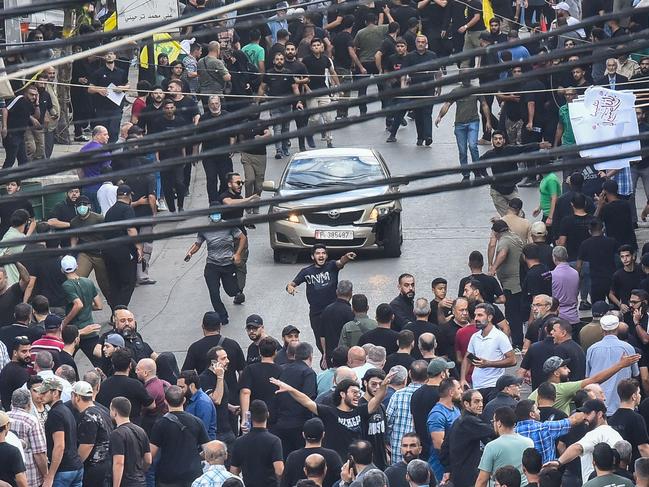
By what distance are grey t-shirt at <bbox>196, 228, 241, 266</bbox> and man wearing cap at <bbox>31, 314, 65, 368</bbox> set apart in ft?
13.6

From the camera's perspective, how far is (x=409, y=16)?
89.5ft

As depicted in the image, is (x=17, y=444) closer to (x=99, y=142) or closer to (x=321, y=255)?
(x=321, y=255)

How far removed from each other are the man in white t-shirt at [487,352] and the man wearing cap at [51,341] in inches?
151

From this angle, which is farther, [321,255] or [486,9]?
[486,9]

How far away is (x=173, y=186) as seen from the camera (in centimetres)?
2170

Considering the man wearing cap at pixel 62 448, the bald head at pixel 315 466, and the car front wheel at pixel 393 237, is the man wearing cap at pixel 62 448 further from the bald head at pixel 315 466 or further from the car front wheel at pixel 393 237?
the car front wheel at pixel 393 237

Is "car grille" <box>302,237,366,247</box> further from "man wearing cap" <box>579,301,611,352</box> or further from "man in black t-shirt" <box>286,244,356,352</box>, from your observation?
"man wearing cap" <box>579,301,611,352</box>

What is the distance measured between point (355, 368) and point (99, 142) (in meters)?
7.79

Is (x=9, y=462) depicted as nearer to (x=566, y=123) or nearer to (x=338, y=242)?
(x=338, y=242)

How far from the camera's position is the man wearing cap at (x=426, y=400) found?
39.0 feet

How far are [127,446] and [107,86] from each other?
501 inches

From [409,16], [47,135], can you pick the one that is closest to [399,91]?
[47,135]

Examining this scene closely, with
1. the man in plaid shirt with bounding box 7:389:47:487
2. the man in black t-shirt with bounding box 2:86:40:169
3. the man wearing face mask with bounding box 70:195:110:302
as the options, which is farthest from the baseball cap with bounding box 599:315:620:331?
the man in black t-shirt with bounding box 2:86:40:169

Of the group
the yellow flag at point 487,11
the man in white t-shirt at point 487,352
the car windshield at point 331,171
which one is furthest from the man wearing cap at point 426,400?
the yellow flag at point 487,11
